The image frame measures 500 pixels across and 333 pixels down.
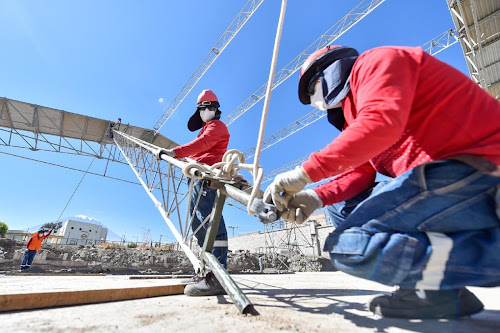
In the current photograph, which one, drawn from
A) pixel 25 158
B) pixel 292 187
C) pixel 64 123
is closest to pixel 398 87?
pixel 292 187

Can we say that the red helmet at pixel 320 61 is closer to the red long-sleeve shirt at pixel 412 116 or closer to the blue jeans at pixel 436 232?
the red long-sleeve shirt at pixel 412 116

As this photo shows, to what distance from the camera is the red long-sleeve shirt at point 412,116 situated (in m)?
0.83

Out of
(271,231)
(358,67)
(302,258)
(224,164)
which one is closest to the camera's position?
(358,67)

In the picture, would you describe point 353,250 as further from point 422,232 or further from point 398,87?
point 398,87

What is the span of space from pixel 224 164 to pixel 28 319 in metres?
1.12

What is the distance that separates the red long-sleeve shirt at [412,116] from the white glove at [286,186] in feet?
0.18

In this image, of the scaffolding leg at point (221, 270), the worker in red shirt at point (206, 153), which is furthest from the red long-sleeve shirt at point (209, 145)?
the scaffolding leg at point (221, 270)

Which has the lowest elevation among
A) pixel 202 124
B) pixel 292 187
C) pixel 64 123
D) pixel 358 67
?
pixel 292 187

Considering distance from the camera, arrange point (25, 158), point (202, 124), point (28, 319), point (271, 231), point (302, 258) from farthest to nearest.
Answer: point (271, 231) < point (302, 258) < point (25, 158) < point (202, 124) < point (28, 319)

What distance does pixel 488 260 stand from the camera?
80 centimetres

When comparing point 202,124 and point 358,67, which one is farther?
point 202,124

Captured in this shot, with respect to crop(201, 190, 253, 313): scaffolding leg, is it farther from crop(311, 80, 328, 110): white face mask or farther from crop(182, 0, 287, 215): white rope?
crop(311, 80, 328, 110): white face mask

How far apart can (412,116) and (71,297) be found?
1886 millimetres

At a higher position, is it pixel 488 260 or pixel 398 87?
pixel 398 87
